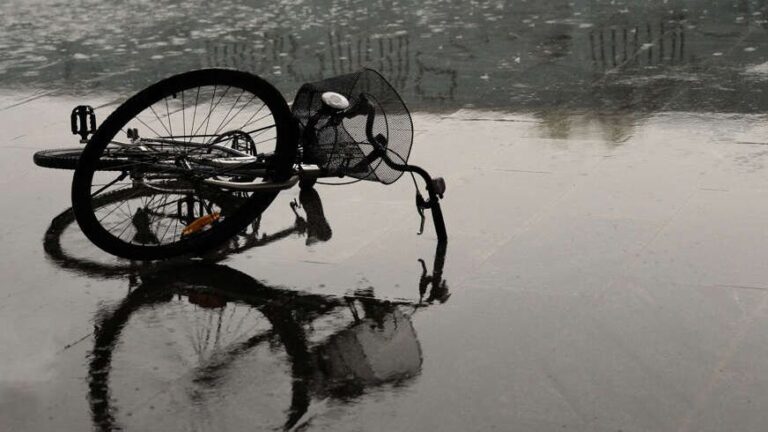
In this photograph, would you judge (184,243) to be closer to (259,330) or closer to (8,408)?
(259,330)

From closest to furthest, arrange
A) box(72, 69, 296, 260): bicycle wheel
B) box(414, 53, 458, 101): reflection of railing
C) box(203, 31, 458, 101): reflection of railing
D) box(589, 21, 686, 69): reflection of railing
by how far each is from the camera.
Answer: box(72, 69, 296, 260): bicycle wheel → box(414, 53, 458, 101): reflection of railing → box(203, 31, 458, 101): reflection of railing → box(589, 21, 686, 69): reflection of railing

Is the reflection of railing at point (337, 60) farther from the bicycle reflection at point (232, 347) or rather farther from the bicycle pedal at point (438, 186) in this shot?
the bicycle reflection at point (232, 347)

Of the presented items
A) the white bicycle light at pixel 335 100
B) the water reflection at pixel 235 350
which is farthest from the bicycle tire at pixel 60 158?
the white bicycle light at pixel 335 100

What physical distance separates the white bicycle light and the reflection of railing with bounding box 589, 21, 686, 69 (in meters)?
5.08

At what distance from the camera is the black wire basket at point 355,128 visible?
7.29 meters

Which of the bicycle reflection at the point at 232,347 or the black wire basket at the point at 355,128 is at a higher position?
the black wire basket at the point at 355,128

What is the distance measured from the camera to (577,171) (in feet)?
27.9

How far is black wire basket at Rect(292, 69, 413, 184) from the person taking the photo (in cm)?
729

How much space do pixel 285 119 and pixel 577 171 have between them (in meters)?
2.26

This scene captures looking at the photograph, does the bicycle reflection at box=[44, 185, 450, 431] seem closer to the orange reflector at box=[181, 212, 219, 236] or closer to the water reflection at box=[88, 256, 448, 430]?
the water reflection at box=[88, 256, 448, 430]

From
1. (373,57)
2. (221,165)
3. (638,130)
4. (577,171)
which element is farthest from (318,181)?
(373,57)

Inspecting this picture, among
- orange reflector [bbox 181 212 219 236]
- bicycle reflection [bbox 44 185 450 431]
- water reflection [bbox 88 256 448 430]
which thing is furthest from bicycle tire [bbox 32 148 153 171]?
water reflection [bbox 88 256 448 430]

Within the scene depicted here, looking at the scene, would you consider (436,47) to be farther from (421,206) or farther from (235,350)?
(235,350)

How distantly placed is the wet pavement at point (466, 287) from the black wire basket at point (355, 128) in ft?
1.35
